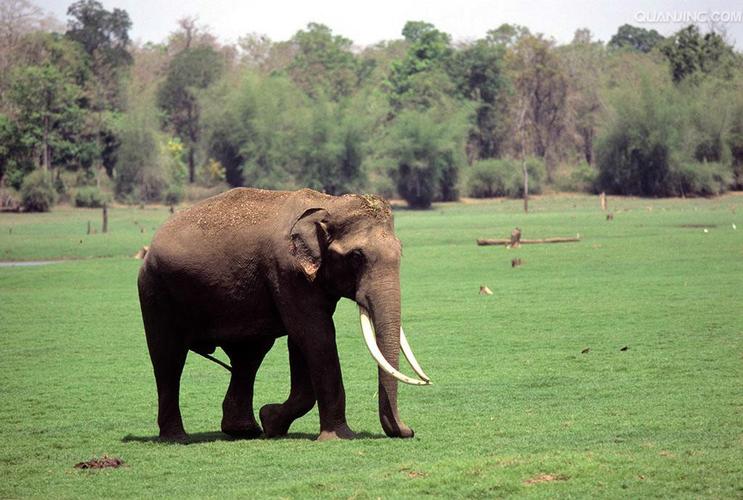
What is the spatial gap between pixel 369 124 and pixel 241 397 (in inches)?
2673

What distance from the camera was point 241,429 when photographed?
11508 millimetres

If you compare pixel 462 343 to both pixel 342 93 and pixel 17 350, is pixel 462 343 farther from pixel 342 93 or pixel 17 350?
pixel 342 93

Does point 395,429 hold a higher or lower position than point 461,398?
higher

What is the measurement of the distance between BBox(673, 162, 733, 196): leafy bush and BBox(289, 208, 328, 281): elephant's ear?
6433cm

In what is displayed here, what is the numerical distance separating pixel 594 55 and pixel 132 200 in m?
55.4

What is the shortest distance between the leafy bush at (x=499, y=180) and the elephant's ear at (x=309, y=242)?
6889 centimetres

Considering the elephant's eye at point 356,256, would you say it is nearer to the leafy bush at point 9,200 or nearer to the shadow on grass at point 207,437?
the shadow on grass at point 207,437

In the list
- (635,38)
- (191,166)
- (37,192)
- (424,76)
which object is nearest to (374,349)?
(37,192)

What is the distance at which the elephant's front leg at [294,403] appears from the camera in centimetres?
1123

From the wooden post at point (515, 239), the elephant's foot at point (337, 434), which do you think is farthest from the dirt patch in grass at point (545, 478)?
the wooden post at point (515, 239)

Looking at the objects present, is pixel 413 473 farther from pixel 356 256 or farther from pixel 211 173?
pixel 211 173

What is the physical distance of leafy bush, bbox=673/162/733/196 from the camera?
7225 cm

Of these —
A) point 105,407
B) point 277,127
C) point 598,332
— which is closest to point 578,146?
point 277,127

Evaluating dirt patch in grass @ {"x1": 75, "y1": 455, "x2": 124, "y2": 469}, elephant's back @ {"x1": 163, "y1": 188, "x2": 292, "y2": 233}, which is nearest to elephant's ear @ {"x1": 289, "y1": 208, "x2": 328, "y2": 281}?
elephant's back @ {"x1": 163, "y1": 188, "x2": 292, "y2": 233}
